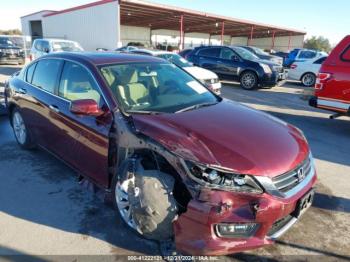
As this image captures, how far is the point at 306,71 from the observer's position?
1414cm

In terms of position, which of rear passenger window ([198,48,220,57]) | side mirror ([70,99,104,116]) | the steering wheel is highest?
the steering wheel

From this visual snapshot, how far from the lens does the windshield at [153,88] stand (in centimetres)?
336

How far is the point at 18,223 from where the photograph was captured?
332 centimetres

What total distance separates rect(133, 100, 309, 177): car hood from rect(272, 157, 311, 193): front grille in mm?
48

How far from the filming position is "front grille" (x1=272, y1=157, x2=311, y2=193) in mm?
2562

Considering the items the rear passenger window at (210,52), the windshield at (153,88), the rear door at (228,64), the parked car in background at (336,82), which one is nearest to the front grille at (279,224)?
the windshield at (153,88)

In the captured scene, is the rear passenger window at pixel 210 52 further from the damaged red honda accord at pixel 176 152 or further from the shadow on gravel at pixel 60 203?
the shadow on gravel at pixel 60 203

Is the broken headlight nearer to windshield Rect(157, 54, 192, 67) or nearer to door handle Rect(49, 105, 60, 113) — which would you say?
door handle Rect(49, 105, 60, 113)

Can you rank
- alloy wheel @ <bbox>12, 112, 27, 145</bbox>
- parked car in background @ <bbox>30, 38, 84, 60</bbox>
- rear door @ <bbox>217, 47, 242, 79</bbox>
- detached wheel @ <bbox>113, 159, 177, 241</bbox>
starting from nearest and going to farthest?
detached wheel @ <bbox>113, 159, 177, 241</bbox>
alloy wheel @ <bbox>12, 112, 27, 145</bbox>
rear door @ <bbox>217, 47, 242, 79</bbox>
parked car in background @ <bbox>30, 38, 84, 60</bbox>

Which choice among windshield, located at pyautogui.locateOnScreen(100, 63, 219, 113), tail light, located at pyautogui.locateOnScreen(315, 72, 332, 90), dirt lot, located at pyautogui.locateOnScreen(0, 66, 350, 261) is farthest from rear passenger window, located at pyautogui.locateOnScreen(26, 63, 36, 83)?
tail light, located at pyautogui.locateOnScreen(315, 72, 332, 90)

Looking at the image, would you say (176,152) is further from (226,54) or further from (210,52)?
(210,52)

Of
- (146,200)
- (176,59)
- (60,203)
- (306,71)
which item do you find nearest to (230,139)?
(146,200)

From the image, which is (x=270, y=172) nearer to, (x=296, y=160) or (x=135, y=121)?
(x=296, y=160)

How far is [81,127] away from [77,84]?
57 centimetres
